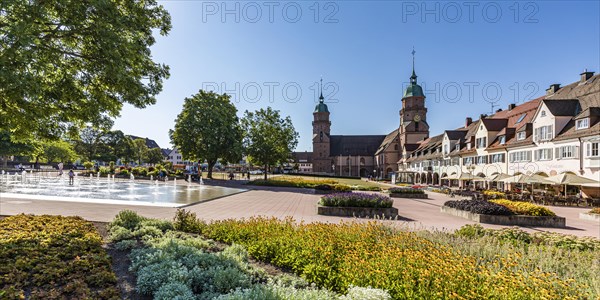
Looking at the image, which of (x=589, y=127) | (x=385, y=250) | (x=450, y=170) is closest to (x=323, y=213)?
(x=385, y=250)

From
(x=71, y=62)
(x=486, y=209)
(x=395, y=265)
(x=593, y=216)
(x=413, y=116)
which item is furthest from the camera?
(x=413, y=116)

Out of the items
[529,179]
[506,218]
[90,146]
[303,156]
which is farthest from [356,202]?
[303,156]

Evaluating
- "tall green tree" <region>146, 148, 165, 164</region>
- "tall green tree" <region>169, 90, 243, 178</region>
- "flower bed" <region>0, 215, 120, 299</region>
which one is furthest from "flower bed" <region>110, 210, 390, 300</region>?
"tall green tree" <region>146, 148, 165, 164</region>

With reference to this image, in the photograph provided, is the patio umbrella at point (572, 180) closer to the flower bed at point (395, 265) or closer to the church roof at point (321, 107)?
the flower bed at point (395, 265)

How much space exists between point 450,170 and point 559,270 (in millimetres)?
54900

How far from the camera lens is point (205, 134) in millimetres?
43000

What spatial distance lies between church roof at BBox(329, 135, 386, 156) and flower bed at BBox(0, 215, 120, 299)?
106 m

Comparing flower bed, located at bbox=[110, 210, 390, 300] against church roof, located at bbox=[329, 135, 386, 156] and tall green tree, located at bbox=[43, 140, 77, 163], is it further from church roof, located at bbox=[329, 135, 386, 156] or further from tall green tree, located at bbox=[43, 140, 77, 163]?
church roof, located at bbox=[329, 135, 386, 156]

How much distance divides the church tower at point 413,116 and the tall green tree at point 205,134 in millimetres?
61022

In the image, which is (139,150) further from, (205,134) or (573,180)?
(573,180)

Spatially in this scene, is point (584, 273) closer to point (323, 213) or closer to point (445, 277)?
point (445, 277)

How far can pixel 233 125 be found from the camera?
153 ft

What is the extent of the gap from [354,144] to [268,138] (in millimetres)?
77831

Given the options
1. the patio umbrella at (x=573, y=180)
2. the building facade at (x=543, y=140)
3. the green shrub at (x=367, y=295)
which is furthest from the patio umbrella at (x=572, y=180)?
the green shrub at (x=367, y=295)
